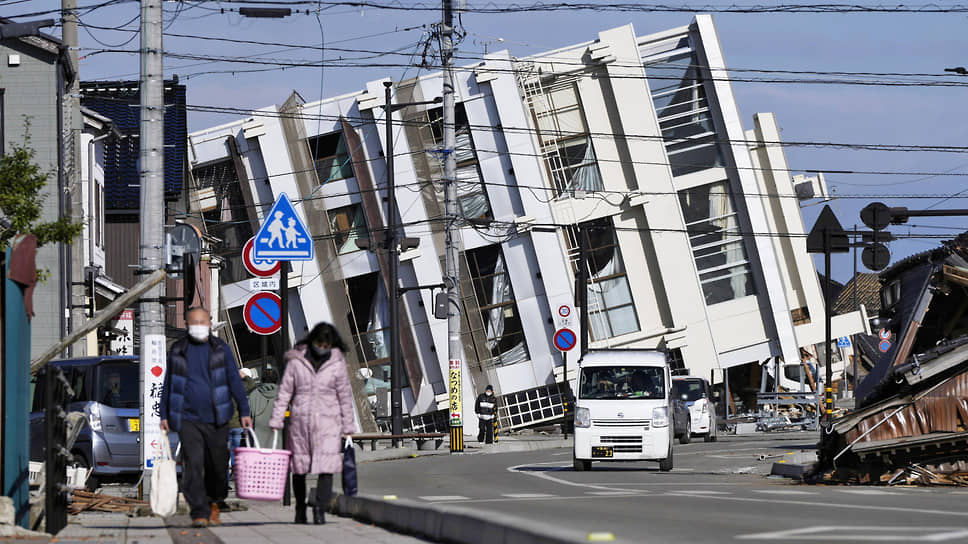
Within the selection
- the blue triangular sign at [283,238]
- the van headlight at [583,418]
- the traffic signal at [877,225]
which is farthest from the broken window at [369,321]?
the blue triangular sign at [283,238]

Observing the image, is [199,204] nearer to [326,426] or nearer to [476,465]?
[476,465]

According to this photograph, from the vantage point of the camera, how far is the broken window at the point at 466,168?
161ft

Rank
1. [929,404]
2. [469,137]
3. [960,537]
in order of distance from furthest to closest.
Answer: [469,137] < [929,404] < [960,537]

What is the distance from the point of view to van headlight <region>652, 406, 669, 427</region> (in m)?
24.8

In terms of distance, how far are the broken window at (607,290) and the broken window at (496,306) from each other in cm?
262

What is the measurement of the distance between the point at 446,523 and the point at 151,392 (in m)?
7.69

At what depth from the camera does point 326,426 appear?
12.2 meters

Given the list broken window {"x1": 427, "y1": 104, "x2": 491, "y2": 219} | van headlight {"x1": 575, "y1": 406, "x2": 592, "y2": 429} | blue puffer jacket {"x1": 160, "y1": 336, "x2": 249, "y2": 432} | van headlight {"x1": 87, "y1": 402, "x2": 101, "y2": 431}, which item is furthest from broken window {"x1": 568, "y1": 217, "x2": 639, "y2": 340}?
blue puffer jacket {"x1": 160, "y1": 336, "x2": 249, "y2": 432}

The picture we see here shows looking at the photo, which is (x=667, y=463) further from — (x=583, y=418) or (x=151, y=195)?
(x=151, y=195)

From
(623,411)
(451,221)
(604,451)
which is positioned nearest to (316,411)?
(604,451)

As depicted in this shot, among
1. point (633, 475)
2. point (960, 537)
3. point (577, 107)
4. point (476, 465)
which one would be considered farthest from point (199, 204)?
point (960, 537)

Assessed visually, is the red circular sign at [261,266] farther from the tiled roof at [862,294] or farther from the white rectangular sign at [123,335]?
the tiled roof at [862,294]

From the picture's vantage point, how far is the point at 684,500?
15.1m

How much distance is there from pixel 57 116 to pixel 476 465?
1300 cm
